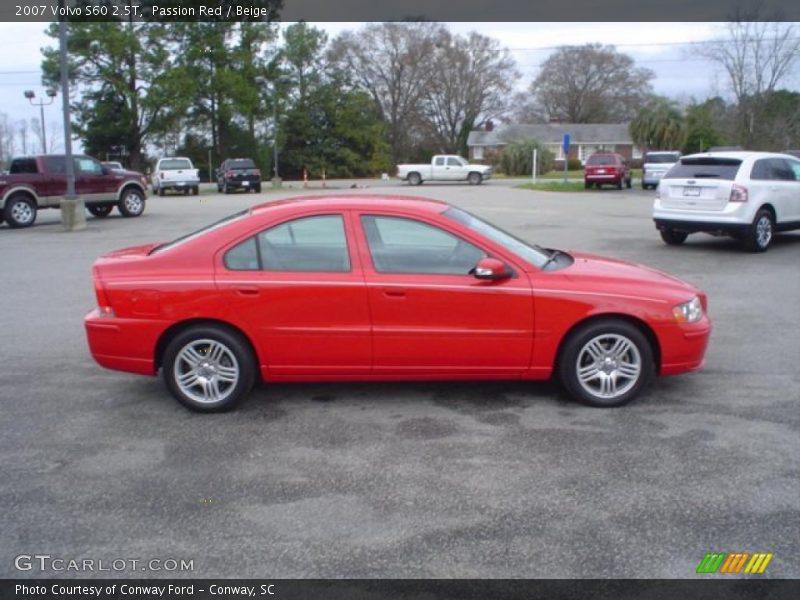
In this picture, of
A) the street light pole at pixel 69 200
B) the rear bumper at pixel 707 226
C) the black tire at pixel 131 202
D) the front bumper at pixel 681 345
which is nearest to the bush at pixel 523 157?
the black tire at pixel 131 202

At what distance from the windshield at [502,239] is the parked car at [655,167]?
105 ft

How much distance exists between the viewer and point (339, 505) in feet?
13.8

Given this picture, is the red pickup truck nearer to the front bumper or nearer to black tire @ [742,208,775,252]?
black tire @ [742,208,775,252]

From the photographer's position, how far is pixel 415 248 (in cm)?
568

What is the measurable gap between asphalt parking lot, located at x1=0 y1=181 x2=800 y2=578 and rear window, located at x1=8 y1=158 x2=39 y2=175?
615 inches

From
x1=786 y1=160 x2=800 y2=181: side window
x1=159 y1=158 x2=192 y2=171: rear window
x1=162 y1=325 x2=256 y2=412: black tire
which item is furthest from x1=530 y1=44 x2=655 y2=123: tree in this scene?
x1=162 y1=325 x2=256 y2=412: black tire

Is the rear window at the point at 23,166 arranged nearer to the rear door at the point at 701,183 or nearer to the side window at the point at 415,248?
the rear door at the point at 701,183

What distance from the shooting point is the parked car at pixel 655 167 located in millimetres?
36375

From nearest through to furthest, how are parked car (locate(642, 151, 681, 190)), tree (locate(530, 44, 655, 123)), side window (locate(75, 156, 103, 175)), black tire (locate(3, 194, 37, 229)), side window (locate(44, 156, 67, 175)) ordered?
black tire (locate(3, 194, 37, 229)), side window (locate(44, 156, 67, 175)), side window (locate(75, 156, 103, 175)), parked car (locate(642, 151, 681, 190)), tree (locate(530, 44, 655, 123))

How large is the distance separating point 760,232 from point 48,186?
57.7ft

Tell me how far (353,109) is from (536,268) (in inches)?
2452

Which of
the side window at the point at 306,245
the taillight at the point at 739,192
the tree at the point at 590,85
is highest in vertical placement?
the tree at the point at 590,85

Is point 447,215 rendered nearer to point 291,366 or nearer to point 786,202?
point 291,366

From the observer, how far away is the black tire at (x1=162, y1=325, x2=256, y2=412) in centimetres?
556
